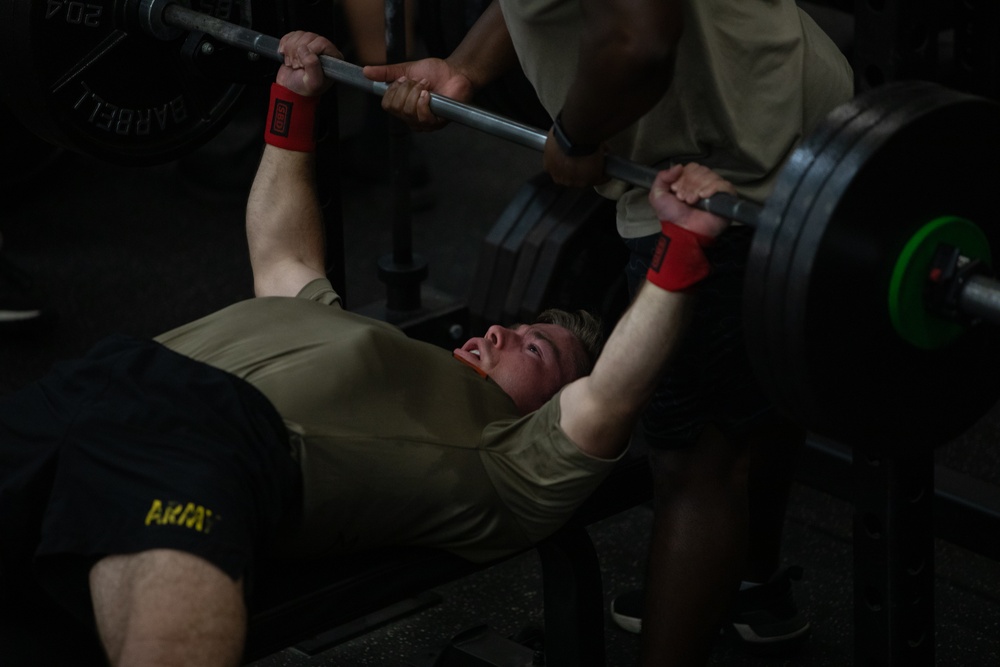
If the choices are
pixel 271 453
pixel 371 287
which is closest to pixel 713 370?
pixel 271 453

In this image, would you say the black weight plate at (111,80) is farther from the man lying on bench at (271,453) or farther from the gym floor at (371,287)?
the gym floor at (371,287)

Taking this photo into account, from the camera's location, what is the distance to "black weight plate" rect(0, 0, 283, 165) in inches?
75.7

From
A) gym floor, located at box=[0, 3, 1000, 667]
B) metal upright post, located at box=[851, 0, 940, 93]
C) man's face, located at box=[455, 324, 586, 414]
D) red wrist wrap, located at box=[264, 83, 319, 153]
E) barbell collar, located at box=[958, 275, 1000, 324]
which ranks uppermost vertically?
metal upright post, located at box=[851, 0, 940, 93]

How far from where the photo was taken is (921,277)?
4.13ft

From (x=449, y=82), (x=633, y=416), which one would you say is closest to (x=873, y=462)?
(x=633, y=416)

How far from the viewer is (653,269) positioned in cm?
138

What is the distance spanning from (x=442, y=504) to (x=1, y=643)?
460 mm

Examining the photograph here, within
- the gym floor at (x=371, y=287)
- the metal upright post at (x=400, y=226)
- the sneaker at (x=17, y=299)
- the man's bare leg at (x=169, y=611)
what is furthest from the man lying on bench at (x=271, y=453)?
the sneaker at (x=17, y=299)

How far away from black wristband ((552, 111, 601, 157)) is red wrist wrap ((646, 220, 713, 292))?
11cm

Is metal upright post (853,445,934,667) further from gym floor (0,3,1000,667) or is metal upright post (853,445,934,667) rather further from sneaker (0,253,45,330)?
sneaker (0,253,45,330)

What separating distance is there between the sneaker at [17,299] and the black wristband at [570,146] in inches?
69.3

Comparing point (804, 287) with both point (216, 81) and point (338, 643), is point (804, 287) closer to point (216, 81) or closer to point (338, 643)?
point (338, 643)

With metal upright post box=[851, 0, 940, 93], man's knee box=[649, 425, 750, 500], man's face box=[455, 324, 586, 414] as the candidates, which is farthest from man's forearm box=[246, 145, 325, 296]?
metal upright post box=[851, 0, 940, 93]

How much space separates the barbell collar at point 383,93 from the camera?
1.31 meters
